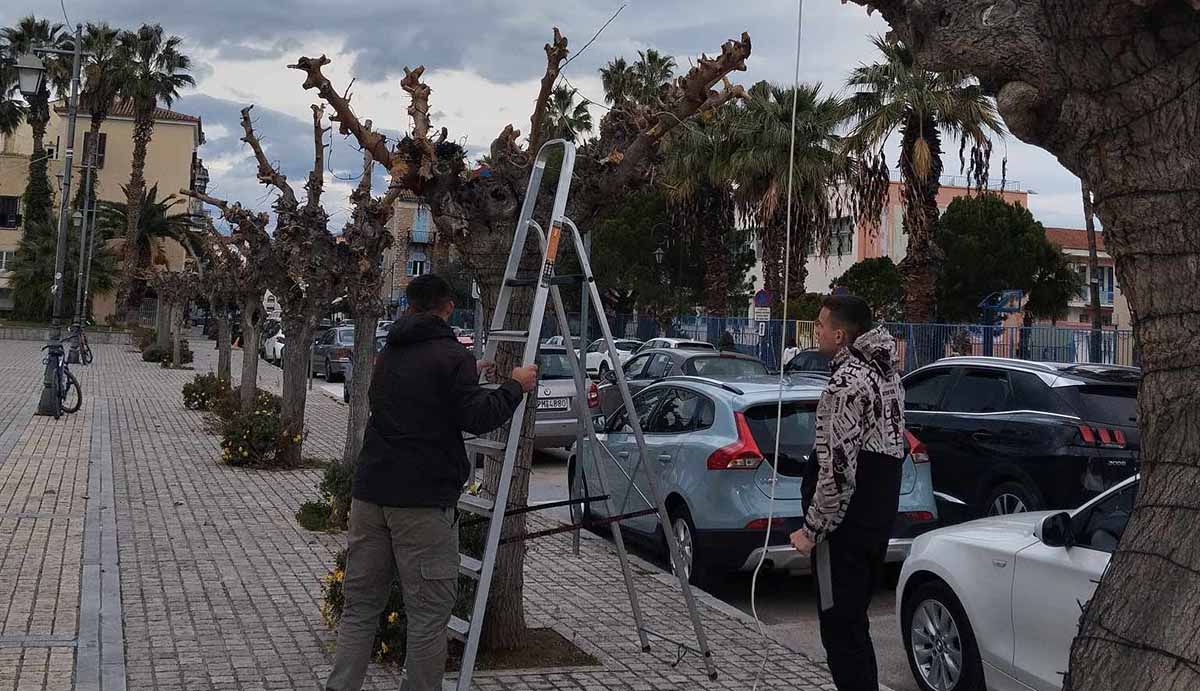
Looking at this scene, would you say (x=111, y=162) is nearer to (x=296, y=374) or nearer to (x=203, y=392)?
(x=203, y=392)

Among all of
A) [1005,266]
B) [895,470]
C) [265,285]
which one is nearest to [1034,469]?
[895,470]

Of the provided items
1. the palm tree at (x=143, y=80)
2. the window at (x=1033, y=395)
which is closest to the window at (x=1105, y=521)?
the window at (x=1033, y=395)

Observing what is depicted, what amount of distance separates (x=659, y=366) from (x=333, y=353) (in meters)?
17.4

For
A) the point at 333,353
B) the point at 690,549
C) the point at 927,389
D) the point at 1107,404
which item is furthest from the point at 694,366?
the point at 333,353

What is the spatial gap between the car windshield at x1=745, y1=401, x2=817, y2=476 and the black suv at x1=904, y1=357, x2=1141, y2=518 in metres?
2.39

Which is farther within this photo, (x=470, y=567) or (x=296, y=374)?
(x=296, y=374)

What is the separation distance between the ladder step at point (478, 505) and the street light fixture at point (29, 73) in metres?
17.5

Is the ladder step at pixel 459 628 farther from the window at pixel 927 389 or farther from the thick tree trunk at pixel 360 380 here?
the window at pixel 927 389

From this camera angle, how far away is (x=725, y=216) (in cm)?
3844

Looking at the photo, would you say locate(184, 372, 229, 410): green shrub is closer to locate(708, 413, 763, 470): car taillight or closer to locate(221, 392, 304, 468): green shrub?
locate(221, 392, 304, 468): green shrub

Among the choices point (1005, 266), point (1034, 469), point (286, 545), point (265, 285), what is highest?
point (1005, 266)

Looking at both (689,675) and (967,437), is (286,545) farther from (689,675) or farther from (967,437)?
(967,437)

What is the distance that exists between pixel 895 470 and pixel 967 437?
20.0 feet

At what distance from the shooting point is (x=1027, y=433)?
389 inches
